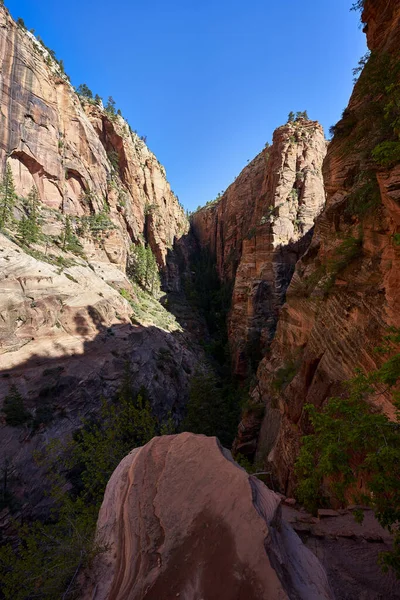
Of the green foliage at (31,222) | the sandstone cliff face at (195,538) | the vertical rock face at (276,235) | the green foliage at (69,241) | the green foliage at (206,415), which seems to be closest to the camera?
the sandstone cliff face at (195,538)

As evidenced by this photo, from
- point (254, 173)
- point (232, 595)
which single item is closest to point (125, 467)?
point (232, 595)

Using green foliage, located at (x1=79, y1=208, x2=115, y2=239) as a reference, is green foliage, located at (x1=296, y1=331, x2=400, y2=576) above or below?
below

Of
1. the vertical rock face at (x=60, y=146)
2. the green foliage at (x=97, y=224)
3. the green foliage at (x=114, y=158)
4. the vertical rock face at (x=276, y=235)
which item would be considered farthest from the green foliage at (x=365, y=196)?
the green foliage at (x=114, y=158)

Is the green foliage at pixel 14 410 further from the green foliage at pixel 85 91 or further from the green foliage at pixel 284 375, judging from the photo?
the green foliage at pixel 85 91

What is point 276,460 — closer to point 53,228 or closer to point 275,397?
point 275,397

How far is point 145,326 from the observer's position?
106 ft

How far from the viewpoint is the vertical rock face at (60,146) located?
34.4m

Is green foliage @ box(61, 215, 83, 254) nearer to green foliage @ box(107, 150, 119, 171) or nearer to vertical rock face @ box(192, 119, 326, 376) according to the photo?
vertical rock face @ box(192, 119, 326, 376)

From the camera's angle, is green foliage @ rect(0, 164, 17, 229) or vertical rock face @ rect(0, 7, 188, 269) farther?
vertical rock face @ rect(0, 7, 188, 269)

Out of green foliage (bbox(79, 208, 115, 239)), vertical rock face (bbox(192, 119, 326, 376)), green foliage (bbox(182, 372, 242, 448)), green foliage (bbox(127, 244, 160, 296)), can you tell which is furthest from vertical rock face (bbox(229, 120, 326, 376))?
green foliage (bbox(79, 208, 115, 239))

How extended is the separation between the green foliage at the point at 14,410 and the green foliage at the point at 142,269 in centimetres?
3258

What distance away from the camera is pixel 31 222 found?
31.4 meters

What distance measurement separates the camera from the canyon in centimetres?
424

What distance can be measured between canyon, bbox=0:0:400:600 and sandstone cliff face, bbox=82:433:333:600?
26 mm
